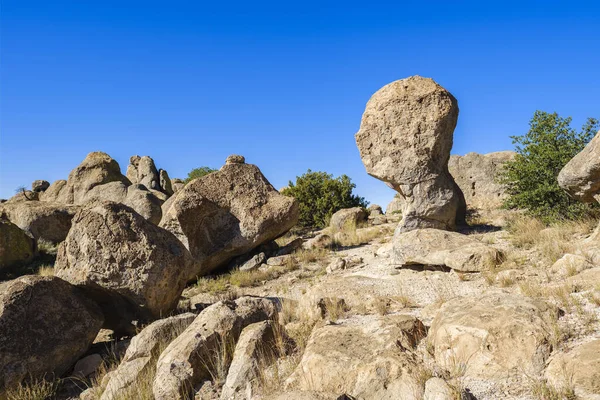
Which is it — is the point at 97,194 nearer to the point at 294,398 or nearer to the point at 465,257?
the point at 465,257

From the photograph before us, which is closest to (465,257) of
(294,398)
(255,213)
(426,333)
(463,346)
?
(426,333)

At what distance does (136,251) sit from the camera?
25.5ft

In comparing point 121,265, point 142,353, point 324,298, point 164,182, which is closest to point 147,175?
point 164,182

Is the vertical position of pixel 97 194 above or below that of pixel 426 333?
above

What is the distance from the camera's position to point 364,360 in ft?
15.3

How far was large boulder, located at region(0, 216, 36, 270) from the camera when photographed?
51.3ft

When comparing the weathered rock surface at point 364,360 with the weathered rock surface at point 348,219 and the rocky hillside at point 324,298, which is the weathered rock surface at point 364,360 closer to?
the rocky hillside at point 324,298

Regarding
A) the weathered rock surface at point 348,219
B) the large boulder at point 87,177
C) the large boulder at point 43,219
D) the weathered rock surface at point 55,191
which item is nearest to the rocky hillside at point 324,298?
the weathered rock surface at point 348,219

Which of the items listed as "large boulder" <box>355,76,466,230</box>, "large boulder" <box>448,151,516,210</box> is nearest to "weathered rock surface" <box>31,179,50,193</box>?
"large boulder" <box>448,151,516,210</box>

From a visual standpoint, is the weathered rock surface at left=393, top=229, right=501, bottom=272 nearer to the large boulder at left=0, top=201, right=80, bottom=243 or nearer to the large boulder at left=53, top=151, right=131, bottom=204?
the large boulder at left=0, top=201, right=80, bottom=243

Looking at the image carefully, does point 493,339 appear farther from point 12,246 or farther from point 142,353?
point 12,246

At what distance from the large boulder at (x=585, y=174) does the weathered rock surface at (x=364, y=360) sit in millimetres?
5268

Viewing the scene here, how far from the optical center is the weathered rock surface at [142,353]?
5.39 metres

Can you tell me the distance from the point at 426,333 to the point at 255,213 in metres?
8.40
